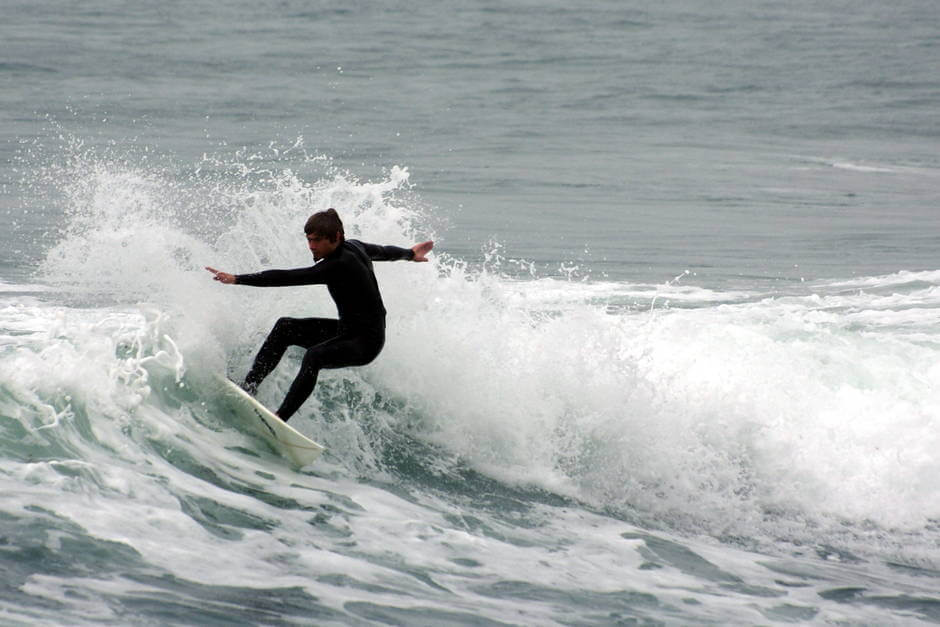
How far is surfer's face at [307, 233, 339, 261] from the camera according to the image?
7332 millimetres

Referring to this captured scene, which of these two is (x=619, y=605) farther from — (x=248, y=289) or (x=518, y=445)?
(x=248, y=289)

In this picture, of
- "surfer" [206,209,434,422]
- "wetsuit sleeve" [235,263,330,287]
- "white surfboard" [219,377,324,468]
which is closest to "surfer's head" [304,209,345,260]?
"surfer" [206,209,434,422]

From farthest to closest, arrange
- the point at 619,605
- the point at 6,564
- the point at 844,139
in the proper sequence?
the point at 844,139
the point at 619,605
the point at 6,564

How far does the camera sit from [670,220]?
62.8 ft

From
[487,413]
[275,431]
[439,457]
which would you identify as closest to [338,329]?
[275,431]

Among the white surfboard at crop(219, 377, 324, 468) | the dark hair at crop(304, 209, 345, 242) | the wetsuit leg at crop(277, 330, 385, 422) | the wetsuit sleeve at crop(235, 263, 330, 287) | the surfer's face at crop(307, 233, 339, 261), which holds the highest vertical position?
the dark hair at crop(304, 209, 345, 242)

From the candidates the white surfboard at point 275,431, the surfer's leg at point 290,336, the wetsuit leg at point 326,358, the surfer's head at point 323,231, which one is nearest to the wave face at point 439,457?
the white surfboard at point 275,431

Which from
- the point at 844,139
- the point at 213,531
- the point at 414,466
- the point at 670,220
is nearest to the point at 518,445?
the point at 414,466

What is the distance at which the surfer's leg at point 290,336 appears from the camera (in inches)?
311

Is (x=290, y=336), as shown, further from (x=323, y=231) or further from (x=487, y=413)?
(x=487, y=413)

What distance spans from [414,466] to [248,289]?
1.94 m

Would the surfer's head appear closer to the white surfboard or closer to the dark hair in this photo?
the dark hair

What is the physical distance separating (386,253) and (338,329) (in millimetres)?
608

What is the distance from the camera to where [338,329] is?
784 centimetres
